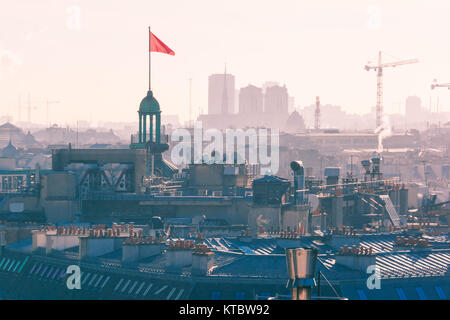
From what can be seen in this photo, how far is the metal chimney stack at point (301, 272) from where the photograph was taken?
38.8 meters

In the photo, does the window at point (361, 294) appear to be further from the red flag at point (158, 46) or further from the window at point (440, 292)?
the red flag at point (158, 46)

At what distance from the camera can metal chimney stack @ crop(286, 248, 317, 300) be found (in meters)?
38.8

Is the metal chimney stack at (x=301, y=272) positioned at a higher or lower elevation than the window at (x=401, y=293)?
higher

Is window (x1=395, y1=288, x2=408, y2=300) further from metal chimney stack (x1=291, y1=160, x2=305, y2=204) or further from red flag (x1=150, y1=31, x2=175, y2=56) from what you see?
red flag (x1=150, y1=31, x2=175, y2=56)

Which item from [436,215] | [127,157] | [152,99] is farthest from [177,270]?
[152,99]

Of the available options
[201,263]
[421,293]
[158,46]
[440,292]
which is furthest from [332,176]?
[201,263]

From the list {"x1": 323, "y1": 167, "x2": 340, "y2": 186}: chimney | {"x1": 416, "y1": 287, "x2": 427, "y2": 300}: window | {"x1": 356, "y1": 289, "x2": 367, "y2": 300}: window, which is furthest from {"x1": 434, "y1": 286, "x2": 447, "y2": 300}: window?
{"x1": 323, "y1": 167, "x2": 340, "y2": 186}: chimney

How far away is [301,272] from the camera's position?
39344mm

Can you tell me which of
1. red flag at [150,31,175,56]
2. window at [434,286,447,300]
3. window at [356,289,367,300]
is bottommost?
window at [434,286,447,300]

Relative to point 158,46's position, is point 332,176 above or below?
below

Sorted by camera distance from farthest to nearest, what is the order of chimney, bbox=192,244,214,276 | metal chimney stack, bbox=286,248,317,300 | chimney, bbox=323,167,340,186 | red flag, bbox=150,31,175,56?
chimney, bbox=323,167,340,186 < red flag, bbox=150,31,175,56 < chimney, bbox=192,244,214,276 < metal chimney stack, bbox=286,248,317,300

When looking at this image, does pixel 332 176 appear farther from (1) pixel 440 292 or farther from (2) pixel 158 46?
(1) pixel 440 292

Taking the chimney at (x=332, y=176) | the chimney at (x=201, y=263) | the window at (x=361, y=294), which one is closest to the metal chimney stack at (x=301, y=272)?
the window at (x=361, y=294)
